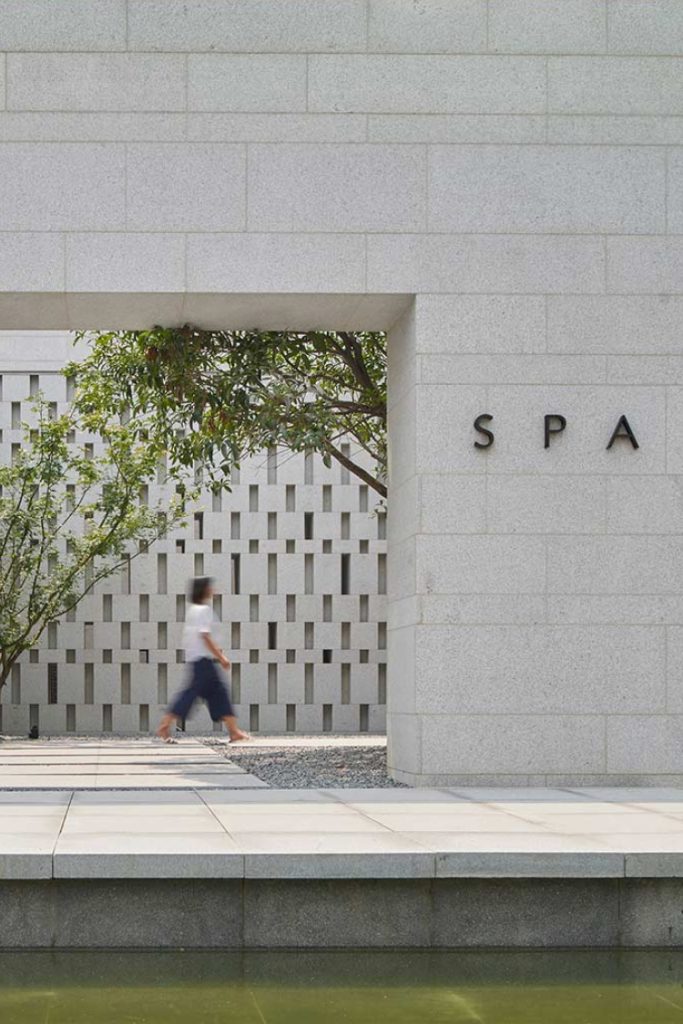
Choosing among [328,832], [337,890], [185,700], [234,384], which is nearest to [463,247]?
[234,384]

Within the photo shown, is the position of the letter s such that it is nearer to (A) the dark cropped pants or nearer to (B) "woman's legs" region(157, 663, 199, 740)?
(A) the dark cropped pants

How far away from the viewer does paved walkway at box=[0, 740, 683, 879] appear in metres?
6.46

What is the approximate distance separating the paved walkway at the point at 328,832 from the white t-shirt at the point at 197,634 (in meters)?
2.16

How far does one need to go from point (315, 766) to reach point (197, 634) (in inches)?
57.5

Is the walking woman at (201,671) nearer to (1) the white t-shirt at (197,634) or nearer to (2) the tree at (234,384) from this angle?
(1) the white t-shirt at (197,634)

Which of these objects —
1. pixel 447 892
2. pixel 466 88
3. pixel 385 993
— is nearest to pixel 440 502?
pixel 466 88

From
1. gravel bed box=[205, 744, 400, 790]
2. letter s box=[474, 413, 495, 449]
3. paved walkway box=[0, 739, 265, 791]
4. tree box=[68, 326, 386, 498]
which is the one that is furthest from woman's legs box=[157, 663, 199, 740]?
letter s box=[474, 413, 495, 449]

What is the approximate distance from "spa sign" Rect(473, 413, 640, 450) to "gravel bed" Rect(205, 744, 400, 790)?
98.7 inches

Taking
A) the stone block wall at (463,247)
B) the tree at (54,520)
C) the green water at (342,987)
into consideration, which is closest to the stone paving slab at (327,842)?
the green water at (342,987)

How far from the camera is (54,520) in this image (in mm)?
19547

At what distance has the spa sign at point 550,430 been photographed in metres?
10.4

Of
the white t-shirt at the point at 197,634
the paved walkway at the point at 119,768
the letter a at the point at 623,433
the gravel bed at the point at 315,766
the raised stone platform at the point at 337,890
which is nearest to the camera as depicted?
the raised stone platform at the point at 337,890

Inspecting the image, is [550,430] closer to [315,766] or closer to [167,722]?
[315,766]

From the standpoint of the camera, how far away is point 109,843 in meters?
6.77
